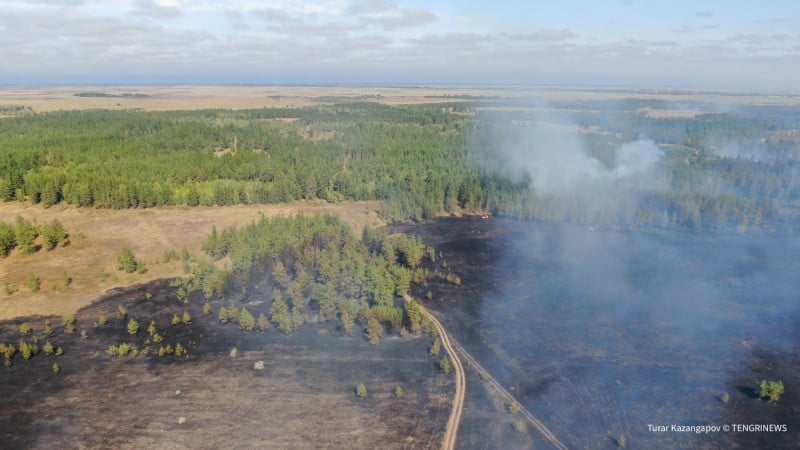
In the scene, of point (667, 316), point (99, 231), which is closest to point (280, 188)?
point (99, 231)

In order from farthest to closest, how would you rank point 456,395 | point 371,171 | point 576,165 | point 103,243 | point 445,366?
point 576,165
point 371,171
point 103,243
point 445,366
point 456,395

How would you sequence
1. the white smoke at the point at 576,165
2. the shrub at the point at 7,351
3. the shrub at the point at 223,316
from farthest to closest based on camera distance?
the white smoke at the point at 576,165 < the shrub at the point at 223,316 < the shrub at the point at 7,351

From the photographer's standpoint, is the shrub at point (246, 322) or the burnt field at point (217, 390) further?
the shrub at point (246, 322)

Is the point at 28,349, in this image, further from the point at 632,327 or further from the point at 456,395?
the point at 632,327

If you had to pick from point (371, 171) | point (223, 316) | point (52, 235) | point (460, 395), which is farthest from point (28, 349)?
point (371, 171)

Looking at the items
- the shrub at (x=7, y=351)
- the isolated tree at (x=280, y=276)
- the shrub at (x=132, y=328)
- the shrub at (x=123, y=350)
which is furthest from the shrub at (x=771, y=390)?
the shrub at (x=7, y=351)

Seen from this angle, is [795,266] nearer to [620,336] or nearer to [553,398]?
[620,336]

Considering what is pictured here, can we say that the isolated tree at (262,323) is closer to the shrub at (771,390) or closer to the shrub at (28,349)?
the shrub at (28,349)
